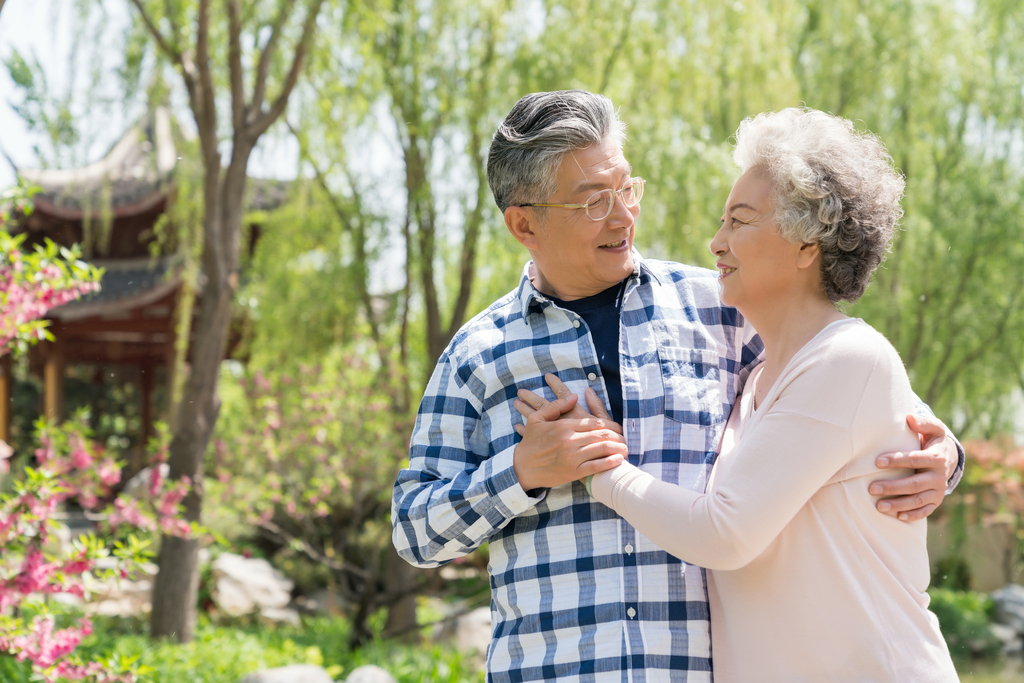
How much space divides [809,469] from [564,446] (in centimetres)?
38

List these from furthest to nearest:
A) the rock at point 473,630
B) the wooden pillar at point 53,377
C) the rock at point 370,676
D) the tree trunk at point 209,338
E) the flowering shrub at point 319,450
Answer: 1. the wooden pillar at point 53,377
2. the rock at point 473,630
3. the flowering shrub at point 319,450
4. the tree trunk at point 209,338
5. the rock at point 370,676

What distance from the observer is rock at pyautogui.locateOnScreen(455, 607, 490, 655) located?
6082 mm

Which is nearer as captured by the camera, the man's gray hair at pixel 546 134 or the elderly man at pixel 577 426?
the elderly man at pixel 577 426

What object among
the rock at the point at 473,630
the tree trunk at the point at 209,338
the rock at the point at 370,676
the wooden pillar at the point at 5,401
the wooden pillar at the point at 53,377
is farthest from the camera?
the wooden pillar at the point at 53,377

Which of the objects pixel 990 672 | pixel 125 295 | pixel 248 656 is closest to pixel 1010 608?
pixel 990 672

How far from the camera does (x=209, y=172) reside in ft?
14.2

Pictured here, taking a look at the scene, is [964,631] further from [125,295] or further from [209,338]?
[125,295]

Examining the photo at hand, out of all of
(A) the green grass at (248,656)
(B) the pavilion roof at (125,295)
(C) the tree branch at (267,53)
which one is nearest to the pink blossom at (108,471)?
(A) the green grass at (248,656)

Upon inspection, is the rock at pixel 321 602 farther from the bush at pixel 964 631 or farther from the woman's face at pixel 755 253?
the woman's face at pixel 755 253

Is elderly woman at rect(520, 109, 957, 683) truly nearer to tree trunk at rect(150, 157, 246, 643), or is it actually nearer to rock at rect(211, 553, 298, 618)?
tree trunk at rect(150, 157, 246, 643)

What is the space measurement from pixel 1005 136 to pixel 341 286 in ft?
18.2

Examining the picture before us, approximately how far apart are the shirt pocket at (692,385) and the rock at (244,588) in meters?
6.44

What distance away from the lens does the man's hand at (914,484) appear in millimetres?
1258

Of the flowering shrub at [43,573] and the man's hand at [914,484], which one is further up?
the man's hand at [914,484]
